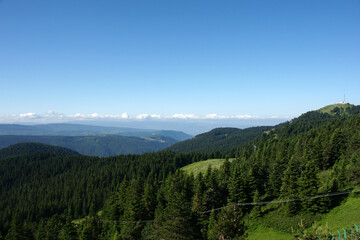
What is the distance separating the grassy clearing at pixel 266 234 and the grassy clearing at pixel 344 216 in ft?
19.7

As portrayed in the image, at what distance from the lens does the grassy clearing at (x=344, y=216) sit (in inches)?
1174

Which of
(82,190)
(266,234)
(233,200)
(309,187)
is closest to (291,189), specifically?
(309,187)

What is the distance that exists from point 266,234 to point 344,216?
13.3 metres

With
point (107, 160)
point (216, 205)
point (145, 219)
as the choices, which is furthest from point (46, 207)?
point (216, 205)

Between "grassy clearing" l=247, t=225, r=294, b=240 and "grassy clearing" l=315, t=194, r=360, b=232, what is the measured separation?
6.01 meters

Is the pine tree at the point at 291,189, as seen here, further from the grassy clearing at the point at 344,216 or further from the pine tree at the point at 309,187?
the grassy clearing at the point at 344,216

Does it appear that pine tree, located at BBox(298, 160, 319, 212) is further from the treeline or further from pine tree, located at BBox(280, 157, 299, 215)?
the treeline

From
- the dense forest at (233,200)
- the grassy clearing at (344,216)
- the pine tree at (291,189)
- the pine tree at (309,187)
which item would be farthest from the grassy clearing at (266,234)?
the pine tree at (309,187)

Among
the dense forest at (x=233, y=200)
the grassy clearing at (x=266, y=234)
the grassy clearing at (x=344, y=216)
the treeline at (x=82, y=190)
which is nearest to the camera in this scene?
the grassy clearing at (x=344, y=216)

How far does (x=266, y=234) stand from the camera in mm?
37812

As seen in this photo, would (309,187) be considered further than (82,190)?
No

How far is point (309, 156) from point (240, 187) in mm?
22870

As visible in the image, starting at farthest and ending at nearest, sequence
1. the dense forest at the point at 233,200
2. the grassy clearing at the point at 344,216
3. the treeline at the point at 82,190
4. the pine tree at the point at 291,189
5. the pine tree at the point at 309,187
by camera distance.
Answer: the treeline at the point at 82,190 → the pine tree at the point at 291,189 → the pine tree at the point at 309,187 → the dense forest at the point at 233,200 → the grassy clearing at the point at 344,216

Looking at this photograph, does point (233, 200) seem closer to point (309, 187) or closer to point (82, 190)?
point (309, 187)
